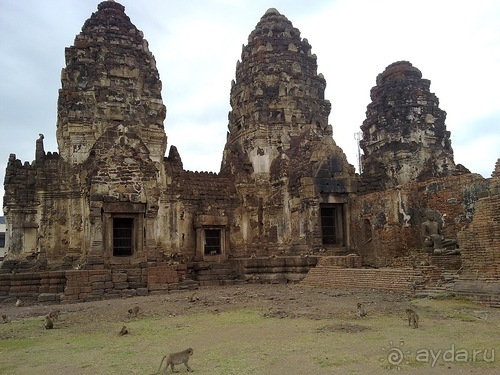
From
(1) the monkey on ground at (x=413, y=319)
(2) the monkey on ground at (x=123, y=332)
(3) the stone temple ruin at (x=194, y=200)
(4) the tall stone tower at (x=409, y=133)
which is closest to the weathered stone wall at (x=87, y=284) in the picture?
(3) the stone temple ruin at (x=194, y=200)

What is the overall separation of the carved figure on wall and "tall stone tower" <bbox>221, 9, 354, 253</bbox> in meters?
4.45

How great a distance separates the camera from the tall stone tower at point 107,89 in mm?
18109

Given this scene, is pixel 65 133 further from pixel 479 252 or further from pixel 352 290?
pixel 479 252

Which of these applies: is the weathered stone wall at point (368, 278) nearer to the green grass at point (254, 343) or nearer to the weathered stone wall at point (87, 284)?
the green grass at point (254, 343)

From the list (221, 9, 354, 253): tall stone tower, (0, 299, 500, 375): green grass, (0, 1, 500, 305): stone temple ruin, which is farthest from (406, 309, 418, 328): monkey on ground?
(221, 9, 354, 253): tall stone tower

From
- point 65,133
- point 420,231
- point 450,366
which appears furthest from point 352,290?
point 65,133

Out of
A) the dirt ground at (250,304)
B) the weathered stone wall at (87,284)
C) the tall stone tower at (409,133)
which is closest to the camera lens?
the dirt ground at (250,304)

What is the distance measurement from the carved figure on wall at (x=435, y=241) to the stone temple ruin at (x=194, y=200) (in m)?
0.04

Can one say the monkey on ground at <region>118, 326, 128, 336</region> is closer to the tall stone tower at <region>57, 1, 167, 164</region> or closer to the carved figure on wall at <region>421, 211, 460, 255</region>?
the carved figure on wall at <region>421, 211, 460, 255</region>

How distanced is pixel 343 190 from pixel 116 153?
8.99 m

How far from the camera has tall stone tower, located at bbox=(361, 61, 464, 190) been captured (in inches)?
931

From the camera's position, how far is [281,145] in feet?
70.4

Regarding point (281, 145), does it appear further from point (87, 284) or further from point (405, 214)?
point (87, 284)

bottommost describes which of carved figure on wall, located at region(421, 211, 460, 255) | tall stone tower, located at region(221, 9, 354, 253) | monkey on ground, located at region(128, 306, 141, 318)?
monkey on ground, located at region(128, 306, 141, 318)
